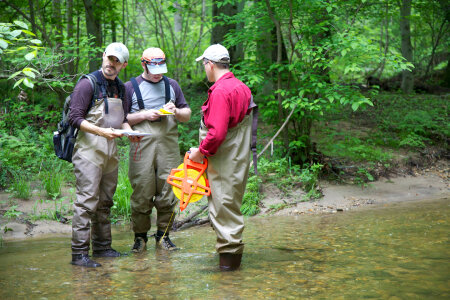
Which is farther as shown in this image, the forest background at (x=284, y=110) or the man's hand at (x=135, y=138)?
the forest background at (x=284, y=110)

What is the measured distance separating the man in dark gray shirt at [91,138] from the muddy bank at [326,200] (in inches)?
83.2

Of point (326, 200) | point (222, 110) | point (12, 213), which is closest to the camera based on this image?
point (222, 110)

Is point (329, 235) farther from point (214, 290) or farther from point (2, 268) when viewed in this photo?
point (2, 268)

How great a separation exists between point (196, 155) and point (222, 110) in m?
0.52

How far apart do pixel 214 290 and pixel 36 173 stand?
5679mm

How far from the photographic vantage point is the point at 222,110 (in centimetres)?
388

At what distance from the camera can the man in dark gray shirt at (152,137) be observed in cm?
487

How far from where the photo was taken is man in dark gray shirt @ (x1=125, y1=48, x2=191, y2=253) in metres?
4.87

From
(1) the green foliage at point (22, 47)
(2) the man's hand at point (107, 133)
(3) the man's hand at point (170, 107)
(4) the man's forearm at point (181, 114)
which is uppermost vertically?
(1) the green foliage at point (22, 47)

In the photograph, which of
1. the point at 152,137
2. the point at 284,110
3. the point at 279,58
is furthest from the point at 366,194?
the point at 152,137

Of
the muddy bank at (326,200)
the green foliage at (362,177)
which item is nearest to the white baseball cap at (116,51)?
the muddy bank at (326,200)

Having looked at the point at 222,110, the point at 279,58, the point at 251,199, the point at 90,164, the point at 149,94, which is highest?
the point at 279,58

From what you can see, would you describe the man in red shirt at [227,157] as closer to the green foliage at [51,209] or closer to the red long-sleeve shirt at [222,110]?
the red long-sleeve shirt at [222,110]

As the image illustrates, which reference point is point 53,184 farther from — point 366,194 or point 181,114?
point 366,194
